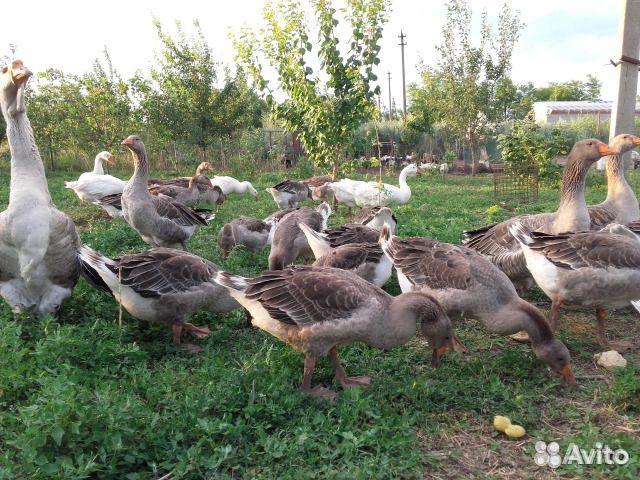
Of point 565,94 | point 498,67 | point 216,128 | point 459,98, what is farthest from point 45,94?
point 565,94

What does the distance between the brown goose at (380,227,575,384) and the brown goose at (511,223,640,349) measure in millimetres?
670

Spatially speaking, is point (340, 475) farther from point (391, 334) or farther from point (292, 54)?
point (292, 54)

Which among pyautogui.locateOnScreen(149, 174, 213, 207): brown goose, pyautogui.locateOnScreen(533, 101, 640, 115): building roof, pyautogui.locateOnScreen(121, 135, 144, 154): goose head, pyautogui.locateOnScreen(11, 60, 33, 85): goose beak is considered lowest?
pyautogui.locateOnScreen(149, 174, 213, 207): brown goose

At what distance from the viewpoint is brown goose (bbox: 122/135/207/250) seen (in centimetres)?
798

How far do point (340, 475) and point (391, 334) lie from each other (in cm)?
131

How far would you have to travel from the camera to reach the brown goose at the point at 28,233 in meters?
4.74

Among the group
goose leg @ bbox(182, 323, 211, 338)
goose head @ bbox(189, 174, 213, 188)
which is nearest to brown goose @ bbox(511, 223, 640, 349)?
goose leg @ bbox(182, 323, 211, 338)

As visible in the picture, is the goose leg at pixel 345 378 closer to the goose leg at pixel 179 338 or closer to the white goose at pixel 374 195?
the goose leg at pixel 179 338

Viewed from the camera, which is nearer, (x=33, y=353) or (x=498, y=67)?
(x=33, y=353)

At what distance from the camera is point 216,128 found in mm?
25312

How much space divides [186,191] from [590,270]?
10013 mm

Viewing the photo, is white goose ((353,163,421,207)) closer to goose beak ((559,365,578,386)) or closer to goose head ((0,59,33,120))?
goose beak ((559,365,578,386))

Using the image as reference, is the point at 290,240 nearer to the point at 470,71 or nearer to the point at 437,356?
the point at 437,356

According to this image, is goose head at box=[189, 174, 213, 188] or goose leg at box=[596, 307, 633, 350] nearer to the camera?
goose leg at box=[596, 307, 633, 350]
